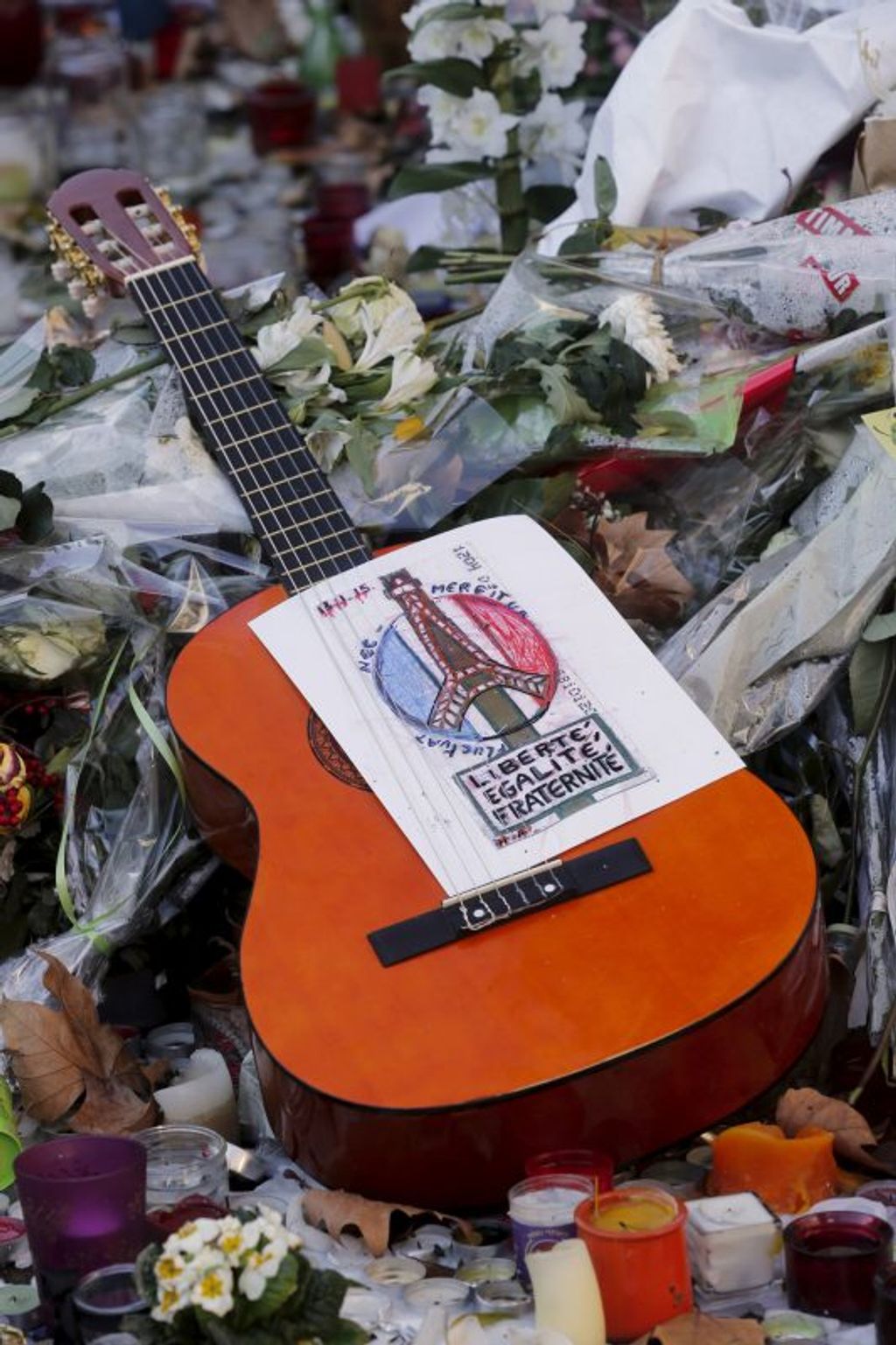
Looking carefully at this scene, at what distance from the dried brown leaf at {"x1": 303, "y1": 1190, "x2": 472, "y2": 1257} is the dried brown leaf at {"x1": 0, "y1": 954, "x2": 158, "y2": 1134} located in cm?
21

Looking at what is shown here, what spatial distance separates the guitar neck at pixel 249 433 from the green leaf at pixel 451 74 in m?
0.60

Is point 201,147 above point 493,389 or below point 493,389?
below

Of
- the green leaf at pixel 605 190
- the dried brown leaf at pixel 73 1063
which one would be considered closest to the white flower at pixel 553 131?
the green leaf at pixel 605 190

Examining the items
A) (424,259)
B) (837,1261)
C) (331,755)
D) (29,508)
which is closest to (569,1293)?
(837,1261)

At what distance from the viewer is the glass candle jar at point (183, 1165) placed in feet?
4.89

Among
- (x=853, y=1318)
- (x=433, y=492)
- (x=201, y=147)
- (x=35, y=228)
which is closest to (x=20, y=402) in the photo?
(x=433, y=492)

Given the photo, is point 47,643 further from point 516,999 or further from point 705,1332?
point 705,1332

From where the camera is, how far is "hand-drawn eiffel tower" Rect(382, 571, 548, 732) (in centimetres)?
175

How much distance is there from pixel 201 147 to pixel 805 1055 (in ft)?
11.0

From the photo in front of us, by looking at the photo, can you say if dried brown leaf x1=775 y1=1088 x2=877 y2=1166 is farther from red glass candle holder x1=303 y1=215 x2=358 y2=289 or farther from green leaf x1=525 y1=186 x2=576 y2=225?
red glass candle holder x1=303 y1=215 x2=358 y2=289

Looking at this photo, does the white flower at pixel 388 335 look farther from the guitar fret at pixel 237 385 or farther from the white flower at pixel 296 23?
the white flower at pixel 296 23

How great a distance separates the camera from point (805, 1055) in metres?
1.64

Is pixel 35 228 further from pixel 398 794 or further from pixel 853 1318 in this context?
pixel 853 1318

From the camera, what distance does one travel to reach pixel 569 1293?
1.31 metres
